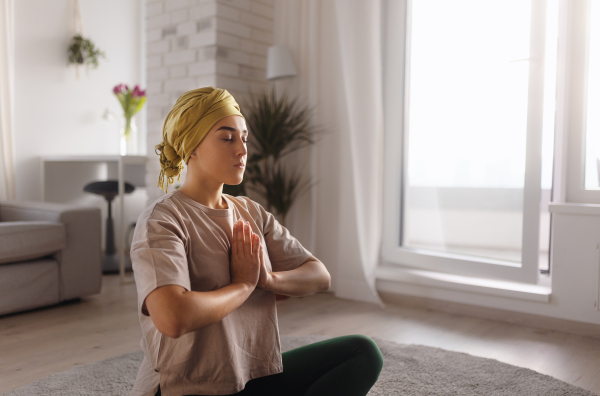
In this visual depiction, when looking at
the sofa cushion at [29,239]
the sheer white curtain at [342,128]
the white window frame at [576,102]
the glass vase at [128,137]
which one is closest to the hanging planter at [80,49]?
the glass vase at [128,137]

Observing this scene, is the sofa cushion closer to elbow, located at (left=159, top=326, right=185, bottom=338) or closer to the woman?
the woman

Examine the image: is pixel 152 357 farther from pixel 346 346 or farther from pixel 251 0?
pixel 251 0

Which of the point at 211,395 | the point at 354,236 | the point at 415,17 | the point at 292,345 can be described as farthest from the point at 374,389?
the point at 415,17

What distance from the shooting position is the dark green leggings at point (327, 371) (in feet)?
3.79

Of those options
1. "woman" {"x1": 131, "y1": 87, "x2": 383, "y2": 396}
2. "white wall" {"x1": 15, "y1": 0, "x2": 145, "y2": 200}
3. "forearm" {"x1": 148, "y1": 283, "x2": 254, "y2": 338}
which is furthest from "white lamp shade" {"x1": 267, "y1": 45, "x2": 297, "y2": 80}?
"forearm" {"x1": 148, "y1": 283, "x2": 254, "y2": 338}

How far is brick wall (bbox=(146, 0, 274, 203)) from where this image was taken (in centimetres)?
318

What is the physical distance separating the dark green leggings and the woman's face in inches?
18.4

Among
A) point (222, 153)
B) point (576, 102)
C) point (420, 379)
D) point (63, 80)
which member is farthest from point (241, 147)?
point (63, 80)

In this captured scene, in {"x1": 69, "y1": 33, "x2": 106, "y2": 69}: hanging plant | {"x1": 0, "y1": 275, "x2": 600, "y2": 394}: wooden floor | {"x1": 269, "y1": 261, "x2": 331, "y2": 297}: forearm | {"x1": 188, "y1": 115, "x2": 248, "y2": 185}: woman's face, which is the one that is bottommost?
{"x1": 0, "y1": 275, "x2": 600, "y2": 394}: wooden floor

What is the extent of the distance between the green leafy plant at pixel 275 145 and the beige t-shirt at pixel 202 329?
1.97 metres

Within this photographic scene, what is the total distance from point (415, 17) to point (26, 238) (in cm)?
264

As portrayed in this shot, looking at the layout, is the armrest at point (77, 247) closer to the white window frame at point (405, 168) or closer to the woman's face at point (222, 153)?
the white window frame at point (405, 168)

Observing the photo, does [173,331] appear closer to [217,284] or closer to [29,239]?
[217,284]

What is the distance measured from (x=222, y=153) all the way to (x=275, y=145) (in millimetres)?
2066
